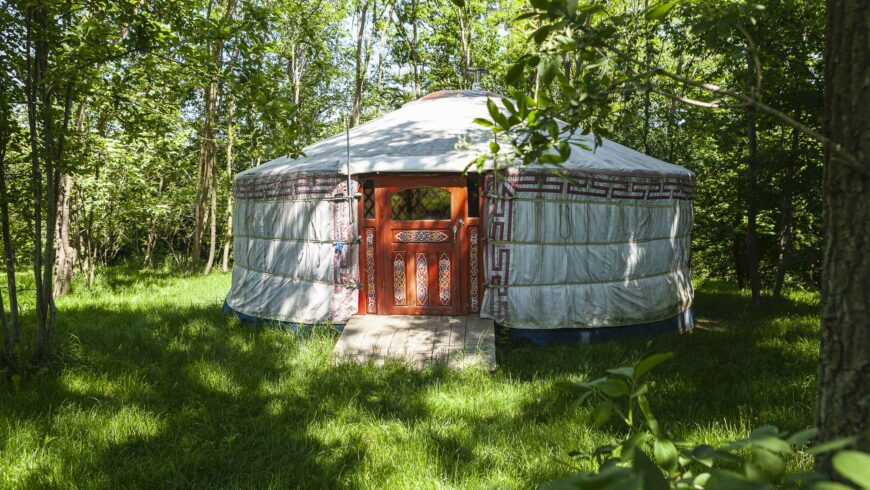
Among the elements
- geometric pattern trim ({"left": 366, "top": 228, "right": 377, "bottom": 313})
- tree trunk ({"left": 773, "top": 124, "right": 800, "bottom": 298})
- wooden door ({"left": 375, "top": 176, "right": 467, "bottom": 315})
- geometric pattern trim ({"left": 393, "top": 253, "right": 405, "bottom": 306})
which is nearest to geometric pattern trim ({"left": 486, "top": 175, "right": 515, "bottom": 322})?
wooden door ({"left": 375, "top": 176, "right": 467, "bottom": 315})

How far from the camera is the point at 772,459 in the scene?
2.02 ft

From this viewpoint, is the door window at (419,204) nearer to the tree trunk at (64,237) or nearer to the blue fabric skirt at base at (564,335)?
the blue fabric skirt at base at (564,335)

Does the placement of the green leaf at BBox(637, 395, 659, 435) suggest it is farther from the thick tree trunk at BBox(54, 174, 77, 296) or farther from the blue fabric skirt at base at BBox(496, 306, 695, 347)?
the thick tree trunk at BBox(54, 174, 77, 296)

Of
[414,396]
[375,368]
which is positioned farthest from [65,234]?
[414,396]

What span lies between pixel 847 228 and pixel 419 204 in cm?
446

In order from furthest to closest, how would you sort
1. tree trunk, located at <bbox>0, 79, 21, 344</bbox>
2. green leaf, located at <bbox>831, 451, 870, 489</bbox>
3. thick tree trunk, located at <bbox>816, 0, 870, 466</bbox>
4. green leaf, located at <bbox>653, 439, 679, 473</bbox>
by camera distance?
tree trunk, located at <bbox>0, 79, 21, 344</bbox> < thick tree trunk, located at <bbox>816, 0, 870, 466</bbox> < green leaf, located at <bbox>653, 439, 679, 473</bbox> < green leaf, located at <bbox>831, 451, 870, 489</bbox>

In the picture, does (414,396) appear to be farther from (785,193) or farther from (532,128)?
(785,193)

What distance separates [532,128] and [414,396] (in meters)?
2.67

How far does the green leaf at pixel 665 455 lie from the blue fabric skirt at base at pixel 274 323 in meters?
4.46

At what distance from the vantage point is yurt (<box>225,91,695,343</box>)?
16.2 ft

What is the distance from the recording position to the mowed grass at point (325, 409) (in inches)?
98.2

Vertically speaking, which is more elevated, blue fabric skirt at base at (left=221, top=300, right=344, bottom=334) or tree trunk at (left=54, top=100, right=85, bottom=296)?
tree trunk at (left=54, top=100, right=85, bottom=296)

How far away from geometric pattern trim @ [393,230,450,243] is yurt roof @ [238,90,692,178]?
0.61 meters

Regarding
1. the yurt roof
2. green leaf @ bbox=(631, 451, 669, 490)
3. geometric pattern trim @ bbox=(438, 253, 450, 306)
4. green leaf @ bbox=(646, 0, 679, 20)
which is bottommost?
geometric pattern trim @ bbox=(438, 253, 450, 306)
